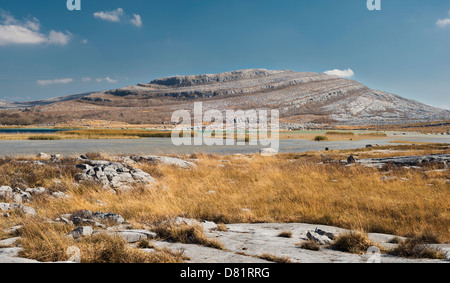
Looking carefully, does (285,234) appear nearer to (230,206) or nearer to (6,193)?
(230,206)

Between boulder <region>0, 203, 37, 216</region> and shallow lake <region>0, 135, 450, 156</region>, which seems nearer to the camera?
boulder <region>0, 203, 37, 216</region>

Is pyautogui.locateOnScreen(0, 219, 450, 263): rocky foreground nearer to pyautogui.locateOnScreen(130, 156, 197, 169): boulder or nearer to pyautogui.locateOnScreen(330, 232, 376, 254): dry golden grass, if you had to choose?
pyautogui.locateOnScreen(330, 232, 376, 254): dry golden grass

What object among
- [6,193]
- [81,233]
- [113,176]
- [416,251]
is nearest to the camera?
[416,251]

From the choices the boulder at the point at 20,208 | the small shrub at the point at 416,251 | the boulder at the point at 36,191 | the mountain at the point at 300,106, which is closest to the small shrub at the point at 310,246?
the small shrub at the point at 416,251

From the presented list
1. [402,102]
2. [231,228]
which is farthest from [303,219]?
[402,102]

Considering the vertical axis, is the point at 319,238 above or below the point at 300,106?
below

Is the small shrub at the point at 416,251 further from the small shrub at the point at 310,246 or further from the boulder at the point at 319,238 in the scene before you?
the small shrub at the point at 310,246

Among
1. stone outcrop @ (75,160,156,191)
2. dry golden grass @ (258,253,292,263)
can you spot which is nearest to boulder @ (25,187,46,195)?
stone outcrop @ (75,160,156,191)

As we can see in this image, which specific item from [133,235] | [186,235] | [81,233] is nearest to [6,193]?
[81,233]

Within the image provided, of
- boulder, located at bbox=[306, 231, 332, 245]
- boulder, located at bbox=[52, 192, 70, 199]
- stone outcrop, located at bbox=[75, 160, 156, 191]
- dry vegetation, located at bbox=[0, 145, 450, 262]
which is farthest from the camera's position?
stone outcrop, located at bbox=[75, 160, 156, 191]

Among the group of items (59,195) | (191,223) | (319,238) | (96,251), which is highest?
(96,251)

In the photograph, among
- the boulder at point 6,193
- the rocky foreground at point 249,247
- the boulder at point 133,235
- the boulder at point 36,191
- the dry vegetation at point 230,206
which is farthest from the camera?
the boulder at point 36,191

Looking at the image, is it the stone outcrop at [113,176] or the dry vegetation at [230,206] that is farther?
the stone outcrop at [113,176]
